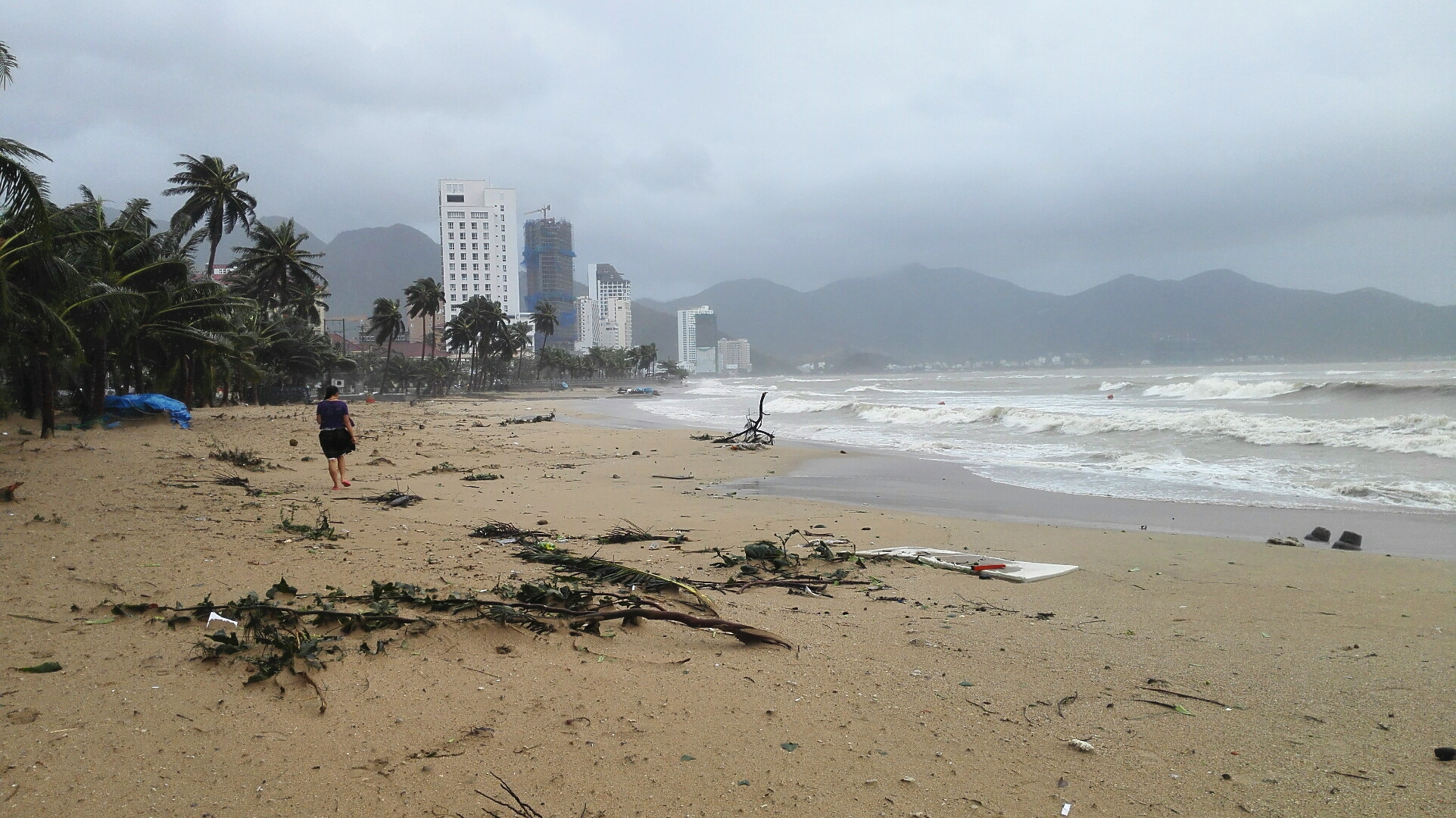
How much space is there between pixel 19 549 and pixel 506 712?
13.9 ft

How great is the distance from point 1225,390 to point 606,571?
138 ft

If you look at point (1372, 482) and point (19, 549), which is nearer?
point (19, 549)

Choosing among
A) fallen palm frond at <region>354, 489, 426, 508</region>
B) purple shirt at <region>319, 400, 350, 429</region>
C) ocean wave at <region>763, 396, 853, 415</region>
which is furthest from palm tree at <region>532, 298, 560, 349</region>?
fallen palm frond at <region>354, 489, 426, 508</region>

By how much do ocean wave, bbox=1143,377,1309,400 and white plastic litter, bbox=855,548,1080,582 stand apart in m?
35.9

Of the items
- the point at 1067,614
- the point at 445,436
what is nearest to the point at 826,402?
the point at 445,436

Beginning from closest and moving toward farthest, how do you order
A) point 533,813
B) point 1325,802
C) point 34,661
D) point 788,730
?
point 533,813, point 1325,802, point 788,730, point 34,661

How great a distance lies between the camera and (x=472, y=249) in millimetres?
169125

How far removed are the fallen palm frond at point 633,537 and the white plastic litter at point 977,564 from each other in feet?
5.53

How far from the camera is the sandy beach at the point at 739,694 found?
2.39 metres

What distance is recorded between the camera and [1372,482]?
36.1ft

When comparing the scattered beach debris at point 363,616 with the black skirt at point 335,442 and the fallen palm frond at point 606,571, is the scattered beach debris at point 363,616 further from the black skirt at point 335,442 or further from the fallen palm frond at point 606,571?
the black skirt at point 335,442

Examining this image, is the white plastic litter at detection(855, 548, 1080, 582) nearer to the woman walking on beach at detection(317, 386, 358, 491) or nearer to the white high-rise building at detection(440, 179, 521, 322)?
the woman walking on beach at detection(317, 386, 358, 491)

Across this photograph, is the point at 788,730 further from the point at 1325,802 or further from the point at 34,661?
the point at 34,661

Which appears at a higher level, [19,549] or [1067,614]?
[19,549]
